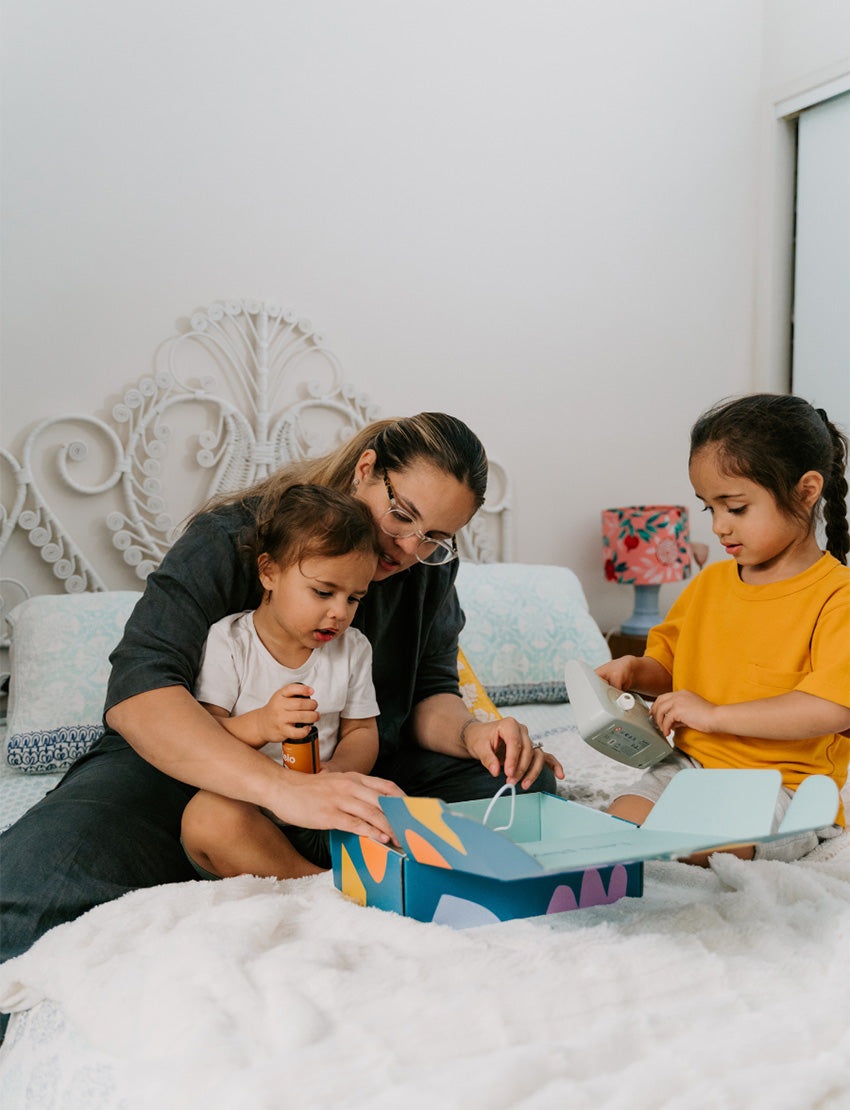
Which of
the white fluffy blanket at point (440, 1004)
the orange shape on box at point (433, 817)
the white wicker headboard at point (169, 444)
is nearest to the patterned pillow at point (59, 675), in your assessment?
the white wicker headboard at point (169, 444)

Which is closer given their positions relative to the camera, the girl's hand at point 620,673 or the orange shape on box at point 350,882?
the orange shape on box at point 350,882

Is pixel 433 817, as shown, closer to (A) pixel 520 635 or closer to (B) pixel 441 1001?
(B) pixel 441 1001

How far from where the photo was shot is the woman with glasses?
3.25 feet

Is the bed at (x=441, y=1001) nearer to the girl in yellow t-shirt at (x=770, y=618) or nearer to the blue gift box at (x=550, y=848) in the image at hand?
the blue gift box at (x=550, y=848)

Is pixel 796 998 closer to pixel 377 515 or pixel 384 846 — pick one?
pixel 384 846

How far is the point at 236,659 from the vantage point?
4.07 feet

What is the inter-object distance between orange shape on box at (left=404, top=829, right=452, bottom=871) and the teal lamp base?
2.24 m

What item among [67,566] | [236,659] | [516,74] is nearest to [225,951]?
[236,659]

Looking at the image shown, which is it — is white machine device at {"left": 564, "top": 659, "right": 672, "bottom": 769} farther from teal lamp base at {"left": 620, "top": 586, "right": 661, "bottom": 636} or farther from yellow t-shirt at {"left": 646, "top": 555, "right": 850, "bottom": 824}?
teal lamp base at {"left": 620, "top": 586, "right": 661, "bottom": 636}

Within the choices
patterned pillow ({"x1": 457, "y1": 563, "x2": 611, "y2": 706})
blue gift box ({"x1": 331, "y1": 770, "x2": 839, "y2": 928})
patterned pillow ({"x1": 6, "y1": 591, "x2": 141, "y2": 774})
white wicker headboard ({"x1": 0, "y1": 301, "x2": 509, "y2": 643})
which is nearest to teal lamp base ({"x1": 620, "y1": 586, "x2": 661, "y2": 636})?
patterned pillow ({"x1": 457, "y1": 563, "x2": 611, "y2": 706})

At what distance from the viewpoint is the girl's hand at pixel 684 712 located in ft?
4.32

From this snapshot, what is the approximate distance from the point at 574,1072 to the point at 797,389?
11.3 feet

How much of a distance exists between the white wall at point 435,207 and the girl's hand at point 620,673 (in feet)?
4.62

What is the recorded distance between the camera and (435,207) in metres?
2.83
